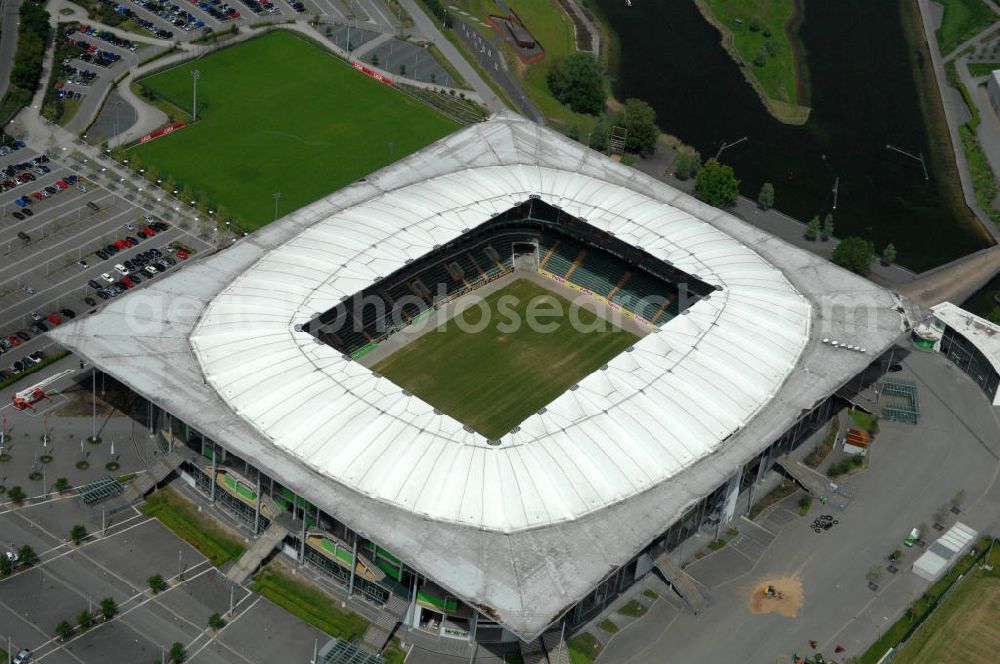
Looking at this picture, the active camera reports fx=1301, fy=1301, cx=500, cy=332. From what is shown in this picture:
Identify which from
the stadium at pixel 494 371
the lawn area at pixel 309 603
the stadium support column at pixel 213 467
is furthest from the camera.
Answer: the stadium support column at pixel 213 467

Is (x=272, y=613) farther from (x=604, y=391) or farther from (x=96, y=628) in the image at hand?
(x=604, y=391)

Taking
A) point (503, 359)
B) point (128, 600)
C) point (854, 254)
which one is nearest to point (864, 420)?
point (854, 254)

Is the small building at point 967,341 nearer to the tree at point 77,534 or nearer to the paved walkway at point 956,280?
the paved walkway at point 956,280

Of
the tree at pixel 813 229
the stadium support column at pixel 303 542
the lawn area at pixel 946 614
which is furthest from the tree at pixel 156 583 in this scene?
the tree at pixel 813 229

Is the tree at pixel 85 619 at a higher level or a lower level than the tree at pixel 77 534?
lower

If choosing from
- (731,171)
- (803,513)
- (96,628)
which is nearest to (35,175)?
→ (96,628)
